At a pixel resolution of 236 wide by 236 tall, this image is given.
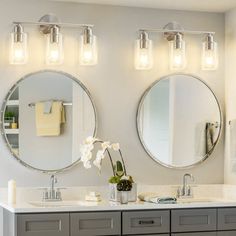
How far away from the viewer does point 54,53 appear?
4.36 m

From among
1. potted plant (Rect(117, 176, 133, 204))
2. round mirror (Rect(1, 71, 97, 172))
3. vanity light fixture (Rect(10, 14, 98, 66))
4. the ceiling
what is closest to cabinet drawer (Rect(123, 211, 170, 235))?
potted plant (Rect(117, 176, 133, 204))

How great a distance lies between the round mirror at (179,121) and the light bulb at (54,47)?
755 millimetres

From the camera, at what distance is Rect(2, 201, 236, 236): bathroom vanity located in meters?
3.90

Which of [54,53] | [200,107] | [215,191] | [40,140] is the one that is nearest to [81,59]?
[54,53]

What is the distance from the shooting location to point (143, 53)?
4574mm

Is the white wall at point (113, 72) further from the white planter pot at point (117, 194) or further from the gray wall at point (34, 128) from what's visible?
the white planter pot at point (117, 194)

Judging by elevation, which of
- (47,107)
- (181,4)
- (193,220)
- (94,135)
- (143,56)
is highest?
(181,4)

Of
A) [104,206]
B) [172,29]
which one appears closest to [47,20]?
[172,29]

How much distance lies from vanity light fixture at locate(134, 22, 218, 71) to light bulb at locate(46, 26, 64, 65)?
2.06ft

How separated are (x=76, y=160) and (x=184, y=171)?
901mm

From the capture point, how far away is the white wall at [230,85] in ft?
15.5

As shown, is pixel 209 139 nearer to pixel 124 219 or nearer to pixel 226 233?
pixel 226 233

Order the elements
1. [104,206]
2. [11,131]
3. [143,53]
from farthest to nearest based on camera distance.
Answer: [143,53], [11,131], [104,206]

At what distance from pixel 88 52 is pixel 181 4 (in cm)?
84
